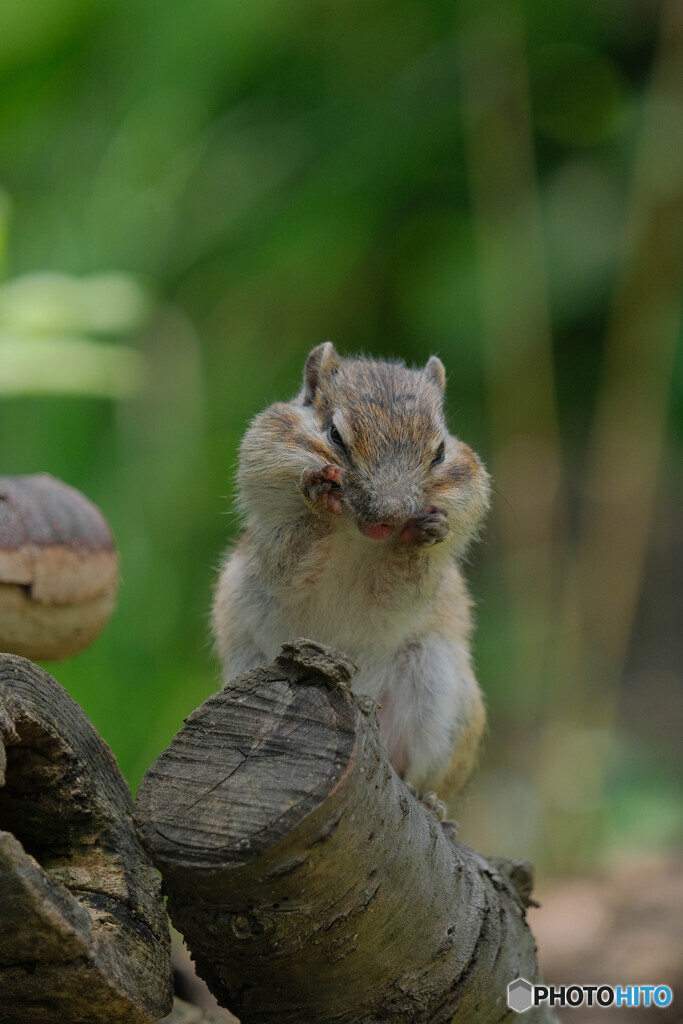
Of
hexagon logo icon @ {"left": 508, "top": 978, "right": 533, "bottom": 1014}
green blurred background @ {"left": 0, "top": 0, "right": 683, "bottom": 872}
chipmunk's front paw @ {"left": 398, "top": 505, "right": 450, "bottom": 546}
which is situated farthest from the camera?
green blurred background @ {"left": 0, "top": 0, "right": 683, "bottom": 872}

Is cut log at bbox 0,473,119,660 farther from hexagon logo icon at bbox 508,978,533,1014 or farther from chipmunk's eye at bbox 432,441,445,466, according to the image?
hexagon logo icon at bbox 508,978,533,1014

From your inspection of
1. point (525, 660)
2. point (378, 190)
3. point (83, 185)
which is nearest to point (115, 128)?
point (83, 185)

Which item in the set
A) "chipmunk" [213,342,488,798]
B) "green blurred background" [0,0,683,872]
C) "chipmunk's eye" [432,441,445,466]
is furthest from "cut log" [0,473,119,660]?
"green blurred background" [0,0,683,872]

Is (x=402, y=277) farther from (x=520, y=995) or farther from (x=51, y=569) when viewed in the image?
(x=520, y=995)

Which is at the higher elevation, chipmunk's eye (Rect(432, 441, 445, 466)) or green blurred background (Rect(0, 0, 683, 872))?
green blurred background (Rect(0, 0, 683, 872))

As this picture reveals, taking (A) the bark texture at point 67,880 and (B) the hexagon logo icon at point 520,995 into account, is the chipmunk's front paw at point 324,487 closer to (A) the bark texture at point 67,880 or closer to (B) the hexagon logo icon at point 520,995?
(A) the bark texture at point 67,880

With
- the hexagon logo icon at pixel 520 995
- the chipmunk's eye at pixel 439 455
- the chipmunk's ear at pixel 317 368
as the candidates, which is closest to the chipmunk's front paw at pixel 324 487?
the chipmunk's eye at pixel 439 455

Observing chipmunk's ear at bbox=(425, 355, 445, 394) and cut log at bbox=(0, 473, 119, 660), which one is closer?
cut log at bbox=(0, 473, 119, 660)
